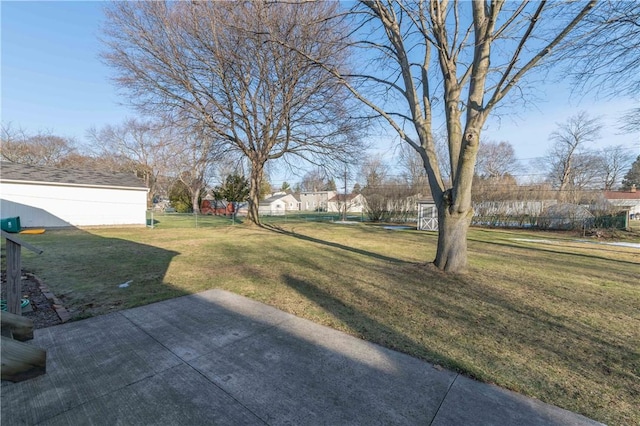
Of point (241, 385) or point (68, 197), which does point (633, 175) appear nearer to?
point (241, 385)

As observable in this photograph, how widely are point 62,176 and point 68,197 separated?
1.79 meters

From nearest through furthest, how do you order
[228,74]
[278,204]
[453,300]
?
1. [453,300]
2. [228,74]
3. [278,204]

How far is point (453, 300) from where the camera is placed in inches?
173

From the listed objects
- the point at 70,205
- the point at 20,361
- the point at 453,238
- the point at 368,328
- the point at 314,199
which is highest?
the point at 314,199

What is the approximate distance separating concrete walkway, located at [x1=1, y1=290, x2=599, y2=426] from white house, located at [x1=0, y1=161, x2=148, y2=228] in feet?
53.3

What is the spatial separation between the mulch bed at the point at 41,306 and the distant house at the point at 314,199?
5352cm

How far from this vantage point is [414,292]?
475 cm

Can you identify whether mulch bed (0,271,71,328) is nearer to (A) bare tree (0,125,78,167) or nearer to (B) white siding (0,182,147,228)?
(B) white siding (0,182,147,228)

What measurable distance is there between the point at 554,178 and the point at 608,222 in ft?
60.8

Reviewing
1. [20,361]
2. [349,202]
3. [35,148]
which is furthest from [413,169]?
[35,148]

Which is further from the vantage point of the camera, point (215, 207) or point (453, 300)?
point (215, 207)

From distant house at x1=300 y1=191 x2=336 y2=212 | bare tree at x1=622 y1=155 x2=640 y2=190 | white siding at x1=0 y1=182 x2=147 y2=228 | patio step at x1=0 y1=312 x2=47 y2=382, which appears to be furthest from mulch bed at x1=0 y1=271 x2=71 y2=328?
bare tree at x1=622 y1=155 x2=640 y2=190

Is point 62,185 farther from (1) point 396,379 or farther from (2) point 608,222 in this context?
(2) point 608,222

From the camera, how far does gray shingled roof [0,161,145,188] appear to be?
46.8ft
